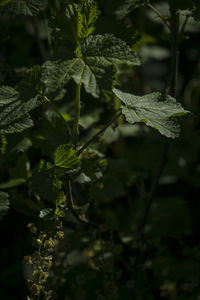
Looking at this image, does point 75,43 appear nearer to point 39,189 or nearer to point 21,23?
point 39,189

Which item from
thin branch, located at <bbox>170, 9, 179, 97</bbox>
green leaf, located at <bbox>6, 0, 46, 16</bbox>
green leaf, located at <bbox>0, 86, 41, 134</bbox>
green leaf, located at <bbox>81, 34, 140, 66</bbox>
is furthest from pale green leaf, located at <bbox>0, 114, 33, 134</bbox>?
thin branch, located at <bbox>170, 9, 179, 97</bbox>

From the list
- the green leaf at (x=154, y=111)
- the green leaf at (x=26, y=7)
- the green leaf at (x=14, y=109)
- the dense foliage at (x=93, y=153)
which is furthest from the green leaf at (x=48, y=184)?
the green leaf at (x=26, y=7)

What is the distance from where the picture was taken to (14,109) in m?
0.91

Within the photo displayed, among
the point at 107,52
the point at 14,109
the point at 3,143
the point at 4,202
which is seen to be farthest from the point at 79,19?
the point at 4,202

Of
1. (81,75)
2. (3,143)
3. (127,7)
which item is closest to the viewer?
(81,75)

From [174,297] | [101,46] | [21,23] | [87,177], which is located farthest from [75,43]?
[21,23]

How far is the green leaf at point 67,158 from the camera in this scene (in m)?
0.93

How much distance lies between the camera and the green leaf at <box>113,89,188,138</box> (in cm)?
88

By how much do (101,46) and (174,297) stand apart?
0.95 m

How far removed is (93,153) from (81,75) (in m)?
0.32

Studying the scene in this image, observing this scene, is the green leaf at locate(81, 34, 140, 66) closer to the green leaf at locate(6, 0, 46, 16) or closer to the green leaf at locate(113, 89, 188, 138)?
the green leaf at locate(113, 89, 188, 138)

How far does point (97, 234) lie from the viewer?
1.34 m

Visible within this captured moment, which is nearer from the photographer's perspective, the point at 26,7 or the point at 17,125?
the point at 17,125

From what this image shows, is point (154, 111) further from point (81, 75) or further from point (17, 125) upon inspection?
point (17, 125)
